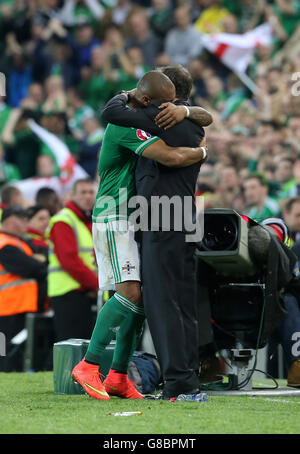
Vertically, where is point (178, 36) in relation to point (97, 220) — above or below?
above

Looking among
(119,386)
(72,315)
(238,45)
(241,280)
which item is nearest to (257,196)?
(72,315)

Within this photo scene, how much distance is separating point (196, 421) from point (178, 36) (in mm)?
11948

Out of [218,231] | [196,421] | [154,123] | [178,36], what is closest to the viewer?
[196,421]

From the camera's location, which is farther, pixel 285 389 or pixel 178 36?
pixel 178 36

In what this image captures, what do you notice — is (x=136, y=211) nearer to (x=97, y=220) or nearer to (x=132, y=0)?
(x=97, y=220)

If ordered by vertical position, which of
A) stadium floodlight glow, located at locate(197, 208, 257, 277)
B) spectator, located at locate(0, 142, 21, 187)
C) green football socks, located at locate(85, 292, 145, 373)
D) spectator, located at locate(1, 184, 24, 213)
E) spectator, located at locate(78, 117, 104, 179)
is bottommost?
green football socks, located at locate(85, 292, 145, 373)

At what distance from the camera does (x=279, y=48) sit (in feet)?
47.0

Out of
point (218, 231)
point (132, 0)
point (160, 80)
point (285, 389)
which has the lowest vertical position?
point (285, 389)

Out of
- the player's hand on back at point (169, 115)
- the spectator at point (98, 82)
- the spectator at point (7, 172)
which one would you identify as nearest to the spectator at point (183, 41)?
the spectator at point (98, 82)

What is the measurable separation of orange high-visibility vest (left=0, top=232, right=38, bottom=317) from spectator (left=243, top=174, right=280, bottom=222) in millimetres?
2287

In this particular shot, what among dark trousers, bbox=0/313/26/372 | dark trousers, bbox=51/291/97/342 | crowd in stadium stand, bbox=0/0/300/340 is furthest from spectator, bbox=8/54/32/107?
dark trousers, bbox=51/291/97/342

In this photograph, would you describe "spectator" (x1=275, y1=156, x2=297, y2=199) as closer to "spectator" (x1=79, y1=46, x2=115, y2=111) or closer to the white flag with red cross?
the white flag with red cross

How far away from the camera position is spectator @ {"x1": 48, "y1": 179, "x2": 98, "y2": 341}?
8484 mm
